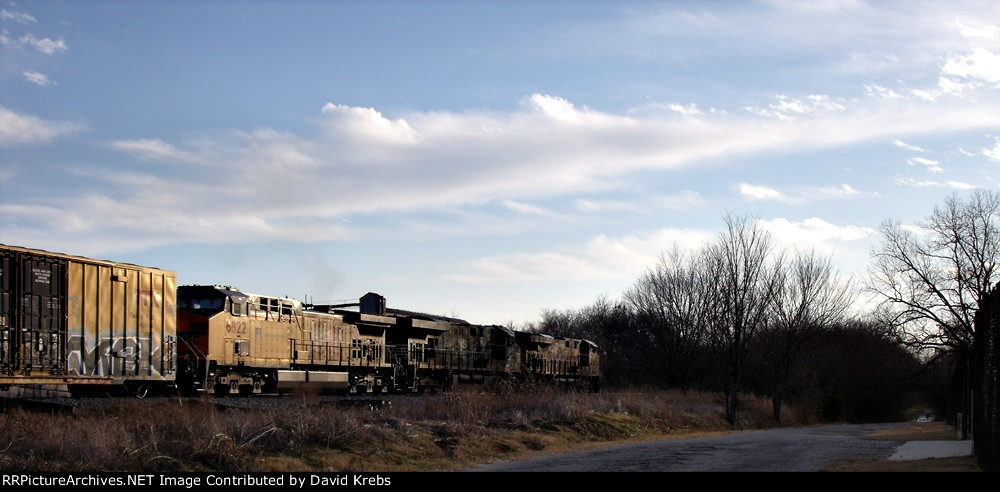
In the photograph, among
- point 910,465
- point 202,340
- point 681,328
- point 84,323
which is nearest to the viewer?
point 910,465

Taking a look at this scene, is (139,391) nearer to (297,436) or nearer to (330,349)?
(297,436)

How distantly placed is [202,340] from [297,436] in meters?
9.79

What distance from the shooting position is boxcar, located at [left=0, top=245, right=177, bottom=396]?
54.7 feet

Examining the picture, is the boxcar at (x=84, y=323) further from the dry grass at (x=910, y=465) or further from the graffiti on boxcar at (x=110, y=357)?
the dry grass at (x=910, y=465)

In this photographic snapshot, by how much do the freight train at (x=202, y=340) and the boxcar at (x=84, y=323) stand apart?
2 centimetres

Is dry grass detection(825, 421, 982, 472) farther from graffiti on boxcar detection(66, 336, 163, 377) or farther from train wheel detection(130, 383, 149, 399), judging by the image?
train wheel detection(130, 383, 149, 399)

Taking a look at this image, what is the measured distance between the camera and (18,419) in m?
14.2

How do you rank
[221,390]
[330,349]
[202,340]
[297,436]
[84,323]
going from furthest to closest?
[330,349], [221,390], [202,340], [84,323], [297,436]

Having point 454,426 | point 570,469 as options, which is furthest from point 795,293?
point 570,469

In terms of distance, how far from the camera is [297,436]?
15.1 m

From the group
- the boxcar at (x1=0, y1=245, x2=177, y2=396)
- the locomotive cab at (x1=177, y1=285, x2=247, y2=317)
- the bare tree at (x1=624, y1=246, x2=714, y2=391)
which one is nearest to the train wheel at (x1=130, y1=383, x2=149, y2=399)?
the boxcar at (x1=0, y1=245, x2=177, y2=396)

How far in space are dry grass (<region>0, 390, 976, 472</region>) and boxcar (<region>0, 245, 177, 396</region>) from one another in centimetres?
172

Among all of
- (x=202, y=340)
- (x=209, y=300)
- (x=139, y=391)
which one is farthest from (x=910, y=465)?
(x=209, y=300)
